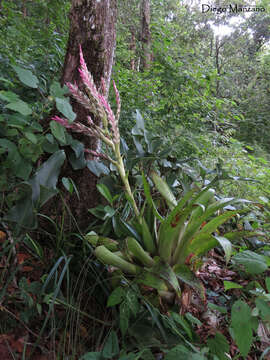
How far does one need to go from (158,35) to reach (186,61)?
0.49 m

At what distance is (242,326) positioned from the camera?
0.68 meters

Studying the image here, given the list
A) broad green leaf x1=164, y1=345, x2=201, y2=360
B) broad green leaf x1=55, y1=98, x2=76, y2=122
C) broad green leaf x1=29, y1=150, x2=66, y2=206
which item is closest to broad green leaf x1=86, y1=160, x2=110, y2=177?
broad green leaf x1=29, y1=150, x2=66, y2=206

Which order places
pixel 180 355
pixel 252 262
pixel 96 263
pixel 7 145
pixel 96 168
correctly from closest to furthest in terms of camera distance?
pixel 180 355, pixel 252 262, pixel 7 145, pixel 96 263, pixel 96 168

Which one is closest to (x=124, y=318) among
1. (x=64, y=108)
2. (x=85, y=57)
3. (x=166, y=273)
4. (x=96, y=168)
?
(x=166, y=273)

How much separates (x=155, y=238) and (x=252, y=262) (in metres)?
0.39

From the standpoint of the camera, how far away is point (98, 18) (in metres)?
1.21

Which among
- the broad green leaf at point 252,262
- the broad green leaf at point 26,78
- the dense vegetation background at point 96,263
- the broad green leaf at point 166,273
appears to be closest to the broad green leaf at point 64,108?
the dense vegetation background at point 96,263

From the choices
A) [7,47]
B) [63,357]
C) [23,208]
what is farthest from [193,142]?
[63,357]

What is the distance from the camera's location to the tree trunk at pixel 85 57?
1.20 metres

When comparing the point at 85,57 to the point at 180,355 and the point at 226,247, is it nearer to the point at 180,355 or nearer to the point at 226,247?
the point at 226,247

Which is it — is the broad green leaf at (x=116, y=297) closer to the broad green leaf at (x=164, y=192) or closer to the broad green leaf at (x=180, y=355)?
the broad green leaf at (x=180, y=355)

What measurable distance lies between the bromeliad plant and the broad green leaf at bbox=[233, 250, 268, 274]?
47 millimetres

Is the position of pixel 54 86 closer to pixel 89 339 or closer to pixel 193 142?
pixel 89 339

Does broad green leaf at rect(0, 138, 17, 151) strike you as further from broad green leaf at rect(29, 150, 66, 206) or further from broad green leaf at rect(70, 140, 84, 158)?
broad green leaf at rect(70, 140, 84, 158)
